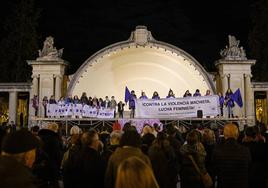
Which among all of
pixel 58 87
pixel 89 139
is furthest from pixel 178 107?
pixel 89 139

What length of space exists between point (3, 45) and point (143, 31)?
1664 centimetres

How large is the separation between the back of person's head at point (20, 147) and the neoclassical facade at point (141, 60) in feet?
78.4

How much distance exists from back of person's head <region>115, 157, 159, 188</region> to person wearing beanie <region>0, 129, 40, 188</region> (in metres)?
0.66

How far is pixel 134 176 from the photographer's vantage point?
2.94 metres

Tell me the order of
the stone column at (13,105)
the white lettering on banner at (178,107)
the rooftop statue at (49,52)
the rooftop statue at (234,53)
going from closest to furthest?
the white lettering on banner at (178,107)
the rooftop statue at (234,53)
the rooftop statue at (49,52)
the stone column at (13,105)

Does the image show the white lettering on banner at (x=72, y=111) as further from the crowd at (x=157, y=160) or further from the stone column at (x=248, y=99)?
the crowd at (x=157, y=160)

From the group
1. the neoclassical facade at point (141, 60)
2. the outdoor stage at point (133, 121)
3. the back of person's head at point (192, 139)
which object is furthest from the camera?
the neoclassical facade at point (141, 60)

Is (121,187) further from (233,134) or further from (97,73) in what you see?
(97,73)

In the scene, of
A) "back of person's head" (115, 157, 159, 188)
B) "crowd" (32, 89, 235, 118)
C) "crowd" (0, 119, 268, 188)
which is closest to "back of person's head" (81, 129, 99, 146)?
"crowd" (0, 119, 268, 188)

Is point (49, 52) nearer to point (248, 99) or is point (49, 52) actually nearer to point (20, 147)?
point (248, 99)

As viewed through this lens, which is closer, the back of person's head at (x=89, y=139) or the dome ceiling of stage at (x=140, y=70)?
the back of person's head at (x=89, y=139)

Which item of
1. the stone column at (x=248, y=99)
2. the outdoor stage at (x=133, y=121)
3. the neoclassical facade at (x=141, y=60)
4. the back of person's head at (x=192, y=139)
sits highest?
the neoclassical facade at (x=141, y=60)

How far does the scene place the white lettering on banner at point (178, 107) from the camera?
21906mm

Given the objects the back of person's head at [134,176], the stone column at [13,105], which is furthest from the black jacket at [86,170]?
the stone column at [13,105]
